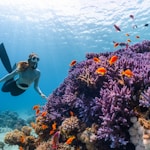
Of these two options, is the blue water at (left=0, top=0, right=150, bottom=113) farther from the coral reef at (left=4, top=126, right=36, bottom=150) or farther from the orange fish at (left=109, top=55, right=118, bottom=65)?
the coral reef at (left=4, top=126, right=36, bottom=150)

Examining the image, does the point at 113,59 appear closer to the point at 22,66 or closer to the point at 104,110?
the point at 104,110

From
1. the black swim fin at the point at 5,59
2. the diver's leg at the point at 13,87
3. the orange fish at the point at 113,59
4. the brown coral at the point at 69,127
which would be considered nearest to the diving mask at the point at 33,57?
the diver's leg at the point at 13,87

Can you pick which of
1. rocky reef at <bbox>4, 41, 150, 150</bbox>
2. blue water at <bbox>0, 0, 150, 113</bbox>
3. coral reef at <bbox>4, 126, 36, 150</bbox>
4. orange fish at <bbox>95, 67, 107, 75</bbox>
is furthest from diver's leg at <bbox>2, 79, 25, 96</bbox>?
blue water at <bbox>0, 0, 150, 113</bbox>

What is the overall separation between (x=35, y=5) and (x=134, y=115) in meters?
29.0

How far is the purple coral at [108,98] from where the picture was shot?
4367mm

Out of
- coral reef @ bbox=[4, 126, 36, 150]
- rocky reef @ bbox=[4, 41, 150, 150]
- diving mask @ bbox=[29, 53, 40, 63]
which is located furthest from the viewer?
coral reef @ bbox=[4, 126, 36, 150]

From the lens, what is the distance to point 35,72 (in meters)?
7.62

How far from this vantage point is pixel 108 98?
4695mm

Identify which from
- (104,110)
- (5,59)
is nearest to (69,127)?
(104,110)

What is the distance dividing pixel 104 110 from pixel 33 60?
11.3 ft

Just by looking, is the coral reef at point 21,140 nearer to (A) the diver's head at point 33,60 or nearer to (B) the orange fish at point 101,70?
(A) the diver's head at point 33,60

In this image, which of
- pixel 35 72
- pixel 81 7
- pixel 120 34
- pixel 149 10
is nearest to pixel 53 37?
pixel 120 34

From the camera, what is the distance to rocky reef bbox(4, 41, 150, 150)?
4277mm

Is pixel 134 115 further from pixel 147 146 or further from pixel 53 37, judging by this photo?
pixel 53 37
